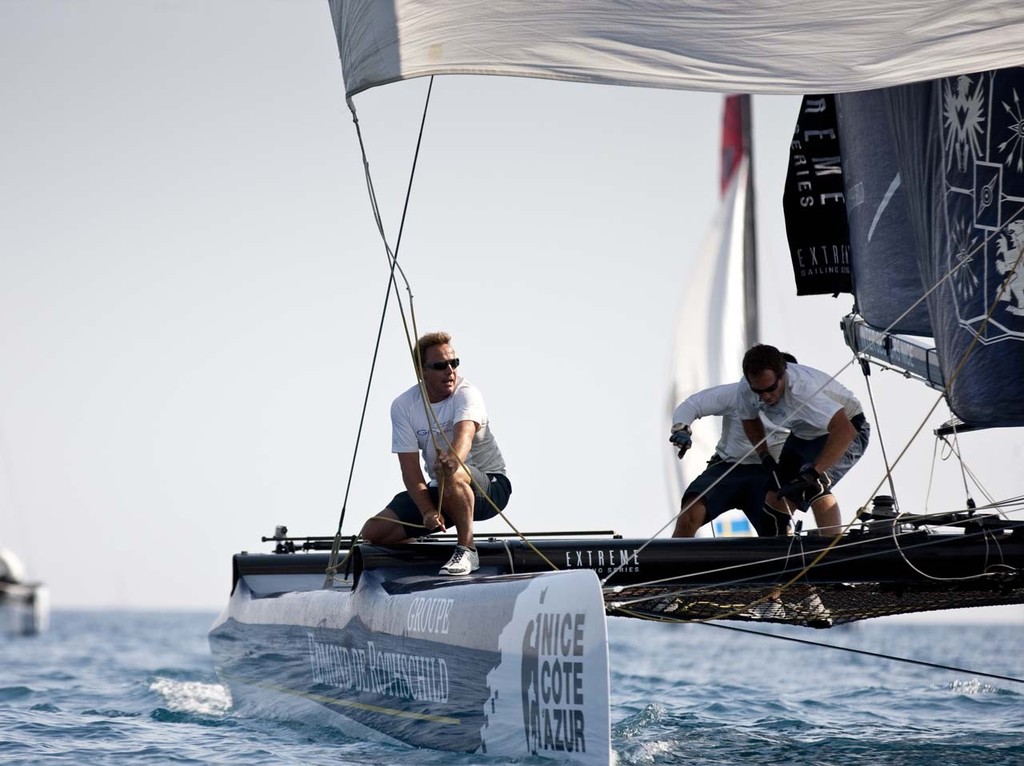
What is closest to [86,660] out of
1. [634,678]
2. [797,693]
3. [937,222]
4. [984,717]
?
[634,678]

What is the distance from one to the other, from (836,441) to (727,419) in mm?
635

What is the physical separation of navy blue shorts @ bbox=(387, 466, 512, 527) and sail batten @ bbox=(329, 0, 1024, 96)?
210 cm

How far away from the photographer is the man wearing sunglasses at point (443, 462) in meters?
6.29

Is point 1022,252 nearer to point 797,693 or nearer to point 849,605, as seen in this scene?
point 849,605

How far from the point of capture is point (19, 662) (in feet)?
55.1

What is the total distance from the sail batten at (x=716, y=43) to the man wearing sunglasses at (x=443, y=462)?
4.47 ft

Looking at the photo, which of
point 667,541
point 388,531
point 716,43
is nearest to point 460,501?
point 388,531

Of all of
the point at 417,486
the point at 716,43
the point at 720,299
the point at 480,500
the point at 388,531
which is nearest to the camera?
the point at 716,43

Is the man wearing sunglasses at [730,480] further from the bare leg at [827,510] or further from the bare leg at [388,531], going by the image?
the bare leg at [388,531]

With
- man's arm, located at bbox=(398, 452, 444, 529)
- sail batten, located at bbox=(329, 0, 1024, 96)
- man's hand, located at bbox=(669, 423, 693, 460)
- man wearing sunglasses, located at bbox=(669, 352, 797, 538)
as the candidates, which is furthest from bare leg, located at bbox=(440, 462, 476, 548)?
sail batten, located at bbox=(329, 0, 1024, 96)

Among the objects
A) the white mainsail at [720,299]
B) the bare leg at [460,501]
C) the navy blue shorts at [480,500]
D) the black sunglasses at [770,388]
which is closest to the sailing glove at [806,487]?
the black sunglasses at [770,388]

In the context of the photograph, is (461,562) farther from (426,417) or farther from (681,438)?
(681,438)

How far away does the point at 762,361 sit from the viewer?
6.46m

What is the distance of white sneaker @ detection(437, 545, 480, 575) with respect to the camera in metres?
6.14
